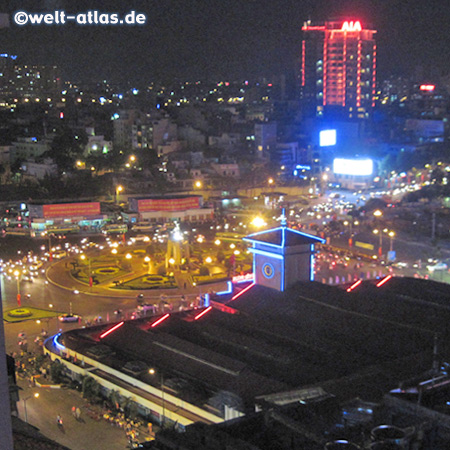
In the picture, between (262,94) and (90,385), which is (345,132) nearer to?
(262,94)

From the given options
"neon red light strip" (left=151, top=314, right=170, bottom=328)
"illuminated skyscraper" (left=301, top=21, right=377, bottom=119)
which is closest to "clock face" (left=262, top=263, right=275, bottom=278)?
"neon red light strip" (left=151, top=314, right=170, bottom=328)

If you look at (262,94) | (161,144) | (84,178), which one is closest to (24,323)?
(84,178)

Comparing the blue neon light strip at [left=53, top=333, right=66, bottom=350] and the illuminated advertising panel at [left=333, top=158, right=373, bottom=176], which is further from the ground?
the illuminated advertising panel at [left=333, top=158, right=373, bottom=176]

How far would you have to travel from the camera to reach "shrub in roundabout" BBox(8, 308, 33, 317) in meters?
13.7

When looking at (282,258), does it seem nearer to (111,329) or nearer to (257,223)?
(111,329)

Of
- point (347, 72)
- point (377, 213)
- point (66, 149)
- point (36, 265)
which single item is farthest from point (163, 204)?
point (347, 72)

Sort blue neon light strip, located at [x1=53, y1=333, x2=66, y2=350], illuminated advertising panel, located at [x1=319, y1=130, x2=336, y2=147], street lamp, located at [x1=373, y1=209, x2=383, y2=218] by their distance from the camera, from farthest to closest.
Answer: illuminated advertising panel, located at [x1=319, y1=130, x2=336, y2=147], street lamp, located at [x1=373, y1=209, x2=383, y2=218], blue neon light strip, located at [x1=53, y1=333, x2=66, y2=350]

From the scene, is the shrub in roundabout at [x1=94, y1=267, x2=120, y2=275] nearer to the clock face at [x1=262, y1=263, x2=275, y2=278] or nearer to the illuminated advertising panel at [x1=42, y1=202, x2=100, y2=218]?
the illuminated advertising panel at [x1=42, y1=202, x2=100, y2=218]

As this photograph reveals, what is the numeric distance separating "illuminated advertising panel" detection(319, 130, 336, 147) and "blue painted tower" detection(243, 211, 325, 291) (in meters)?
26.0

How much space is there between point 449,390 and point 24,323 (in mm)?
9694

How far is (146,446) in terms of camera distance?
4.96 m

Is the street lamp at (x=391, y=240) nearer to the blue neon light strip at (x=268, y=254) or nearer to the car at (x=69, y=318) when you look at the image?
the blue neon light strip at (x=268, y=254)

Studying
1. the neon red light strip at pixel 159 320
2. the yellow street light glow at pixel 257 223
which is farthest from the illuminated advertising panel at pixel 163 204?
the neon red light strip at pixel 159 320

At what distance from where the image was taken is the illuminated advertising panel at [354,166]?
32438 millimetres
